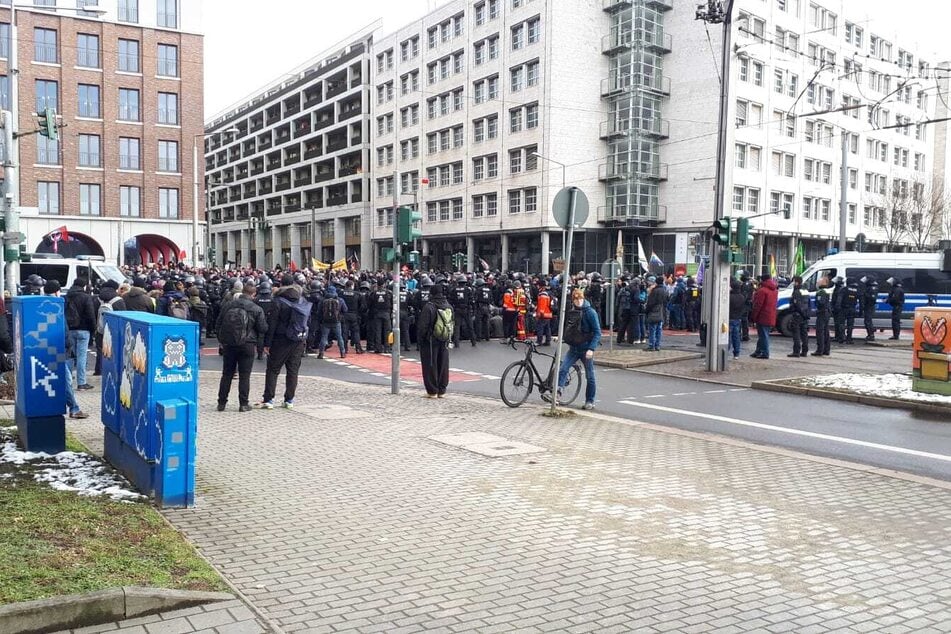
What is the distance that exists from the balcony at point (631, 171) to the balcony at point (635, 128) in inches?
70.0

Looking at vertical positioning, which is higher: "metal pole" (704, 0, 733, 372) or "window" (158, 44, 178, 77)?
"window" (158, 44, 178, 77)

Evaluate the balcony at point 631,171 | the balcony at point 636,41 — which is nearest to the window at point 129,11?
the balcony at point 636,41

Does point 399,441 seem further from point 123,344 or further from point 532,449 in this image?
point 123,344

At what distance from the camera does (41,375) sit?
7.73 meters

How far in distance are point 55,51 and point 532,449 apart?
49089 millimetres

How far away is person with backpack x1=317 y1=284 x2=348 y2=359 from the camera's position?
1867cm

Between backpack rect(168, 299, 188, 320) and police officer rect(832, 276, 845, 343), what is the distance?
16.4 meters

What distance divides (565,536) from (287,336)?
660 centimetres

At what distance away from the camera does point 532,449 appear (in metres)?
8.87

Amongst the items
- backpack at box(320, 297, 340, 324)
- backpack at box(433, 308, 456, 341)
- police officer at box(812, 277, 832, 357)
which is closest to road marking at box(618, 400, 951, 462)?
backpack at box(433, 308, 456, 341)

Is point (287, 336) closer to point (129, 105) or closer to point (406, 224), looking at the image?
point (406, 224)

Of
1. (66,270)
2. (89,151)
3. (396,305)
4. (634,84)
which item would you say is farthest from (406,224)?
(89,151)

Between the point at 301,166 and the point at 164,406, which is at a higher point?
the point at 301,166

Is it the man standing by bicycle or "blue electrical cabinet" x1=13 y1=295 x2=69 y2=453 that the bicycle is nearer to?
the man standing by bicycle
